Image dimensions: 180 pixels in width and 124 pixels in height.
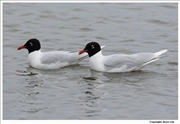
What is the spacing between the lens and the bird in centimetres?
1298

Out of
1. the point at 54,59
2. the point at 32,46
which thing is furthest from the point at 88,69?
the point at 32,46

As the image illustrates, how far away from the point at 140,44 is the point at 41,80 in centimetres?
396

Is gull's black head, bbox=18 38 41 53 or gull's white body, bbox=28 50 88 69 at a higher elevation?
gull's black head, bbox=18 38 41 53

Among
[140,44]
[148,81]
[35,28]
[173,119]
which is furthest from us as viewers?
[35,28]

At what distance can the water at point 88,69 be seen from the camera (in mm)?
10516

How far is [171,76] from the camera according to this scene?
12617mm

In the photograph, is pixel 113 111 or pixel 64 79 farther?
pixel 64 79

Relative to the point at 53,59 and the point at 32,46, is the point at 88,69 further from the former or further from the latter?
the point at 32,46

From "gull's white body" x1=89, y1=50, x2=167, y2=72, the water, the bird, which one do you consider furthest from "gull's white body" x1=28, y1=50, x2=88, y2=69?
"gull's white body" x1=89, y1=50, x2=167, y2=72

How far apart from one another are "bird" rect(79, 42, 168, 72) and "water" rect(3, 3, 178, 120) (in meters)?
0.16

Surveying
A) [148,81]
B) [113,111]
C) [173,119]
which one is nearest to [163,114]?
[173,119]

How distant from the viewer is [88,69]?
1344 cm

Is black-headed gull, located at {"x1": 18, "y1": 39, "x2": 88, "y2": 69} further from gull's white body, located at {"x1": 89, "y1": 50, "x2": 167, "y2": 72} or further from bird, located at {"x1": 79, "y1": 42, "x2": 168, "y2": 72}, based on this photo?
gull's white body, located at {"x1": 89, "y1": 50, "x2": 167, "y2": 72}

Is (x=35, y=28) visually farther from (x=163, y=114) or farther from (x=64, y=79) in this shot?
(x=163, y=114)
